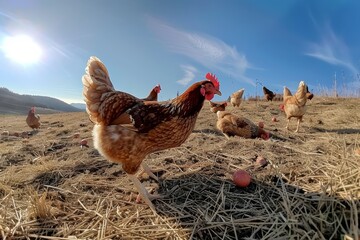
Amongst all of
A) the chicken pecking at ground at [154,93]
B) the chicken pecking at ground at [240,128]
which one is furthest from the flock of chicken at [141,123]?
the chicken pecking at ground at [154,93]

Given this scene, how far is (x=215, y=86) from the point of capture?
10.4 feet

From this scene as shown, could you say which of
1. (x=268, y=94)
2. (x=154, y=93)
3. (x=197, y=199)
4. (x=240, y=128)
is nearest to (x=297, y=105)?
(x=240, y=128)

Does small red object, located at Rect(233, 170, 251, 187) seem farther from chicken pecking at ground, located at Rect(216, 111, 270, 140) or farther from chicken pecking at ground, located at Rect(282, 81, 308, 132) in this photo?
chicken pecking at ground, located at Rect(282, 81, 308, 132)

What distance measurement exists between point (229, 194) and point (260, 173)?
593mm

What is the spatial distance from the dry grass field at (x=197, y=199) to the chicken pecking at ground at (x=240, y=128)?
233 cm

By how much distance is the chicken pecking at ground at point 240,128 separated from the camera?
6406mm

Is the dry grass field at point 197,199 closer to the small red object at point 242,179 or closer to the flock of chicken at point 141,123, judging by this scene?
the small red object at point 242,179

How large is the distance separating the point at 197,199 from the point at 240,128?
4035 mm

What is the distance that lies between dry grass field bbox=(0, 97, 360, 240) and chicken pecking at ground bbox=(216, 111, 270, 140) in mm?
2331

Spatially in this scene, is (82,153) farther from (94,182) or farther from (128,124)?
(128,124)

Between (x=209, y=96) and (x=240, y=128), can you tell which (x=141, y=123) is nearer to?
(x=209, y=96)

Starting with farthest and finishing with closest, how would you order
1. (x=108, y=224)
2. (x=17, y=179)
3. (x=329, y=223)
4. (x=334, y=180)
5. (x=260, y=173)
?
1. (x=17, y=179)
2. (x=260, y=173)
3. (x=334, y=180)
4. (x=108, y=224)
5. (x=329, y=223)

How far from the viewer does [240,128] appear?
255 inches

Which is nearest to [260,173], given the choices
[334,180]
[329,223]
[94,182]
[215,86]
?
[334,180]
